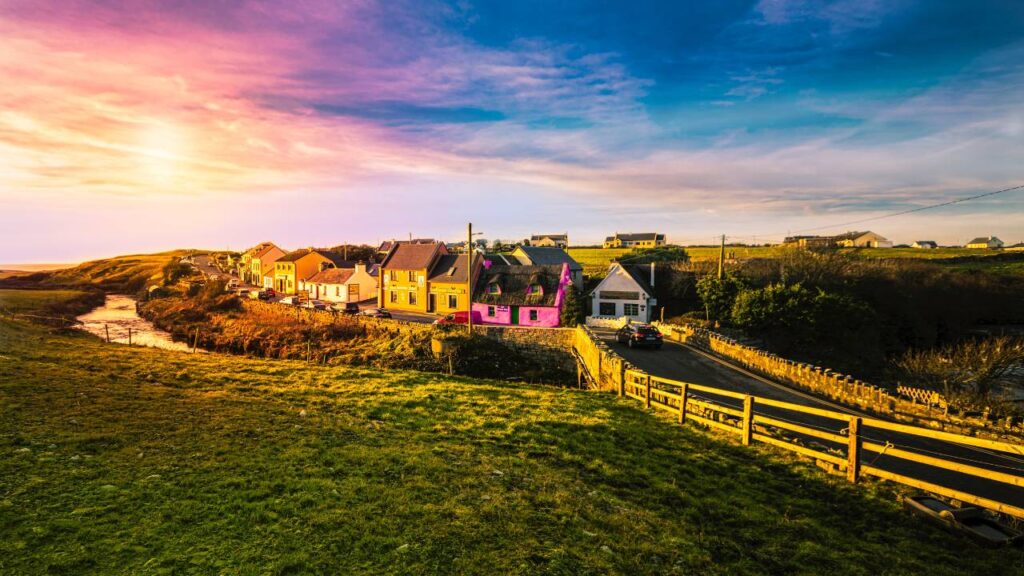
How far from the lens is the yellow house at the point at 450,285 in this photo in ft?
185

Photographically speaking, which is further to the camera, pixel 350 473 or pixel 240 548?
pixel 350 473

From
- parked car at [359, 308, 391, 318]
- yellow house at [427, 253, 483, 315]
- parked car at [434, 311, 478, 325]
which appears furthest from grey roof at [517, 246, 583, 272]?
parked car at [359, 308, 391, 318]

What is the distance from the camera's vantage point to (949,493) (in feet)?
26.6

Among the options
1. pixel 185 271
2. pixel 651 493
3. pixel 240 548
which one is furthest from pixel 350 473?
pixel 185 271

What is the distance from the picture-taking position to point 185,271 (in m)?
101

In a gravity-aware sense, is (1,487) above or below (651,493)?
above

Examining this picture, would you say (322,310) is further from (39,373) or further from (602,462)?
(602,462)

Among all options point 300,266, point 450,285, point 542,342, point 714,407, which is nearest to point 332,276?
point 300,266

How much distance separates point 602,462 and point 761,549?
4.24 metres

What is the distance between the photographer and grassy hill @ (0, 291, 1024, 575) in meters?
6.37

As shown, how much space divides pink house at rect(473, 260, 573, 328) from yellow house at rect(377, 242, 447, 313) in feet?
30.5

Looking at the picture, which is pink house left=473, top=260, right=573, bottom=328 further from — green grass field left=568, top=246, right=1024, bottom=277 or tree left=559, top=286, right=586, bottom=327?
green grass field left=568, top=246, right=1024, bottom=277

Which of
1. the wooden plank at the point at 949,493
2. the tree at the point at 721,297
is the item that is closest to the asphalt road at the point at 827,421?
the wooden plank at the point at 949,493

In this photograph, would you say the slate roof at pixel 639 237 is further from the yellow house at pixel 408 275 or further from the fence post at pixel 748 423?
the fence post at pixel 748 423
